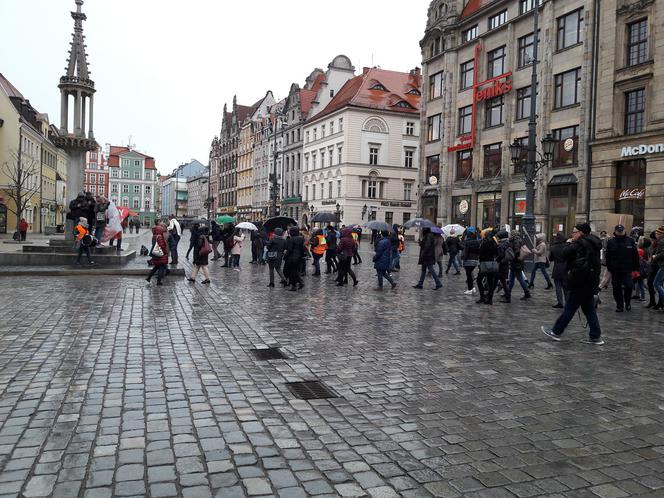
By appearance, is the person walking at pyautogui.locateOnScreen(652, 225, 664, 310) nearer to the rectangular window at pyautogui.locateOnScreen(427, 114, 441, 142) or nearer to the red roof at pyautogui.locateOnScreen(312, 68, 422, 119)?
the rectangular window at pyautogui.locateOnScreen(427, 114, 441, 142)

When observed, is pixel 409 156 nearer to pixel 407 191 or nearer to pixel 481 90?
pixel 407 191

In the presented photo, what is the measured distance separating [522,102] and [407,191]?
98.3 feet

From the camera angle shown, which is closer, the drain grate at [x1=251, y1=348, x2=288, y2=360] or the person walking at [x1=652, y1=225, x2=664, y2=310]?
the drain grate at [x1=251, y1=348, x2=288, y2=360]

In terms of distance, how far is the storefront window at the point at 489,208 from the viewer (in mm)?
40969

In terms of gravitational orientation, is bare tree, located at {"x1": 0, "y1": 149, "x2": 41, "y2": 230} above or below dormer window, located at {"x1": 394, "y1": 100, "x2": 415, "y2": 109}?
below

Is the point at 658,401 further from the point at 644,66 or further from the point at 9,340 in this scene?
the point at 644,66

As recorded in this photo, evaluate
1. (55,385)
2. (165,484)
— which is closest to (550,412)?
(165,484)

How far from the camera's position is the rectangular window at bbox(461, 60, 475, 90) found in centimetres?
4453

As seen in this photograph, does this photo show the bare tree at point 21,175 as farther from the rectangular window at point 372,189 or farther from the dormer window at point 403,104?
the dormer window at point 403,104

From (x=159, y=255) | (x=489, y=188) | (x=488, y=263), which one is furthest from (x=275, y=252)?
(x=489, y=188)

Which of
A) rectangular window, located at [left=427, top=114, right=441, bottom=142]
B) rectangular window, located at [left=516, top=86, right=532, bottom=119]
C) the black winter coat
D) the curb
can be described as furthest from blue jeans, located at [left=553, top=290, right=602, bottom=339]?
rectangular window, located at [left=427, top=114, right=441, bottom=142]

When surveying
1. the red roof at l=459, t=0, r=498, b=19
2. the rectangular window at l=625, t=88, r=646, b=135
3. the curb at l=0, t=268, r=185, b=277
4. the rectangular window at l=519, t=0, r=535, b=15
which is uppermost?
the red roof at l=459, t=0, r=498, b=19

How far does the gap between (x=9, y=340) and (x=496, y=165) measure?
1475 inches

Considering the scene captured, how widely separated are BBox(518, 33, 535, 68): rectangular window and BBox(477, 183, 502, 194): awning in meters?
7.85
